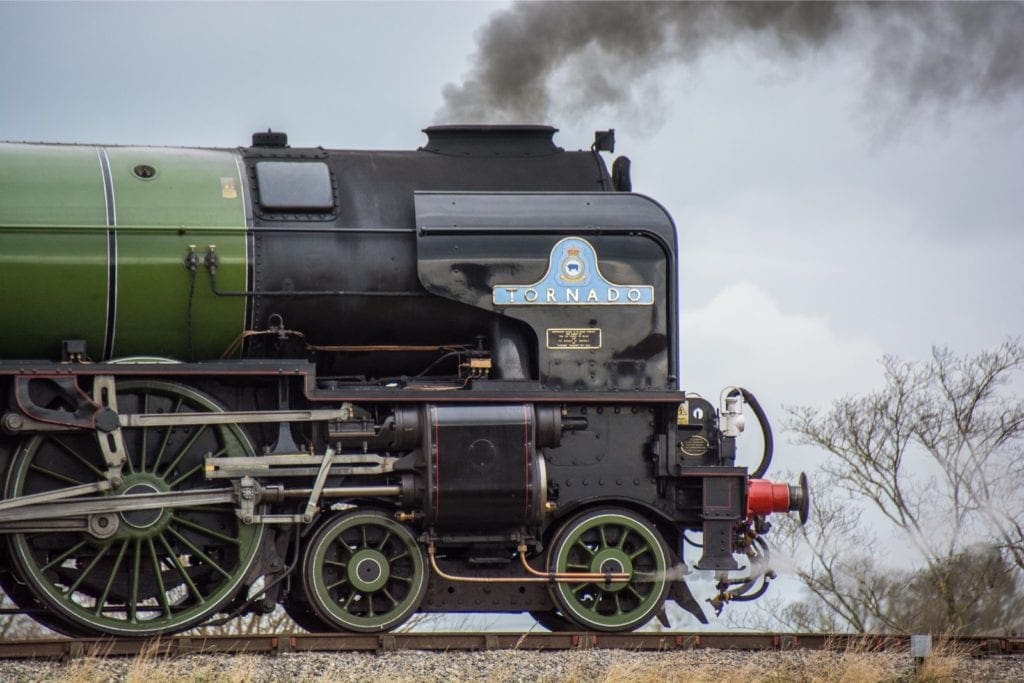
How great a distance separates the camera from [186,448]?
12.7 metres

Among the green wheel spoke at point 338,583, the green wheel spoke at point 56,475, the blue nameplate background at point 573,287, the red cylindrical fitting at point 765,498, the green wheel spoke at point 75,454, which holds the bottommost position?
the green wheel spoke at point 338,583

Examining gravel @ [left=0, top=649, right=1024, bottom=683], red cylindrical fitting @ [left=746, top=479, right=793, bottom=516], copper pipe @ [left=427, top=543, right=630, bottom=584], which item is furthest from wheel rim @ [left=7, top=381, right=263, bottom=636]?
red cylindrical fitting @ [left=746, top=479, right=793, bottom=516]

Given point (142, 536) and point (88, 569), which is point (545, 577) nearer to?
point (142, 536)

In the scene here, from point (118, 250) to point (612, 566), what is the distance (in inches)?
180

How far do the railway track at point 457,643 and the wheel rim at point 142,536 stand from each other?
1.49 ft

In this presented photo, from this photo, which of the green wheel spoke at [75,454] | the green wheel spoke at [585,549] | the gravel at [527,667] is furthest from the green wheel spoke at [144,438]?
the green wheel spoke at [585,549]

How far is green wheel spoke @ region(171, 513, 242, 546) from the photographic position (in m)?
12.6

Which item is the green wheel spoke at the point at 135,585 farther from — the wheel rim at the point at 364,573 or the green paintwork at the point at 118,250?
the green paintwork at the point at 118,250

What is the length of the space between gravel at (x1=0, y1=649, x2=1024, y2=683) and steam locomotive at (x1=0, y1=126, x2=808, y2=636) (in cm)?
91

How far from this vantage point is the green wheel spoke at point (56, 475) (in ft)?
40.8

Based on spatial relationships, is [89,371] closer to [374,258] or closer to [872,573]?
[374,258]

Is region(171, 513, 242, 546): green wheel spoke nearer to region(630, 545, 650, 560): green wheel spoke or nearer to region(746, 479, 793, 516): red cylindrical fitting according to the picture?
region(630, 545, 650, 560): green wheel spoke

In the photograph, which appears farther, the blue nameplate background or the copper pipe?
the blue nameplate background

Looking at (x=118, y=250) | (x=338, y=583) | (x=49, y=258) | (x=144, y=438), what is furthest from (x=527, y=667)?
(x=49, y=258)
